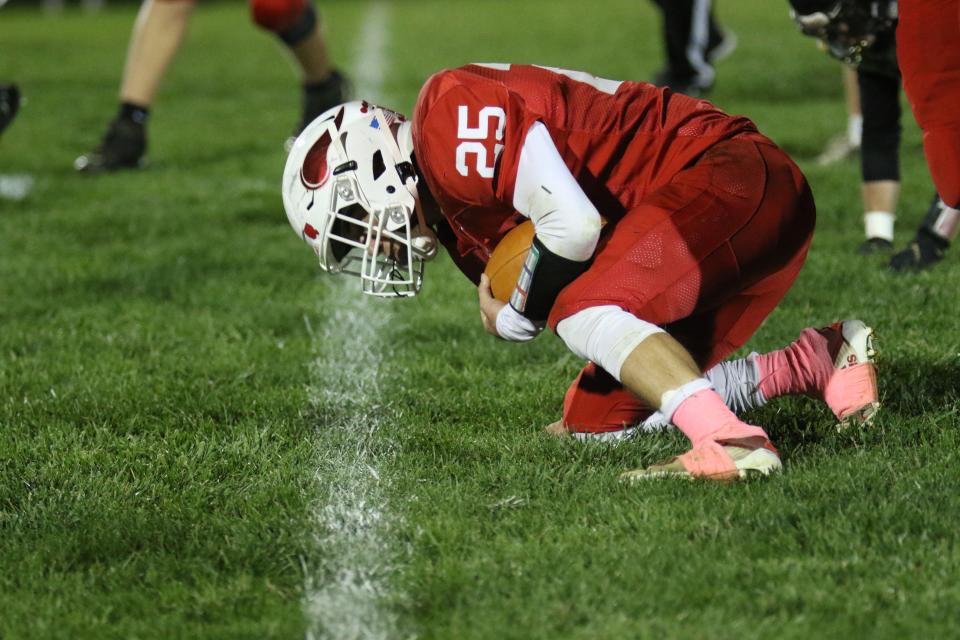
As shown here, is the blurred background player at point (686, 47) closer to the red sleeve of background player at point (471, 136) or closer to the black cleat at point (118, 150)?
the black cleat at point (118, 150)

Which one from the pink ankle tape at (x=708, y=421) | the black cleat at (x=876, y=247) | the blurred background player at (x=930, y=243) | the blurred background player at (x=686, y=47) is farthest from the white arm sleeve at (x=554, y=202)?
the blurred background player at (x=686, y=47)

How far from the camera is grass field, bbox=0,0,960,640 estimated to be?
2.31 metres

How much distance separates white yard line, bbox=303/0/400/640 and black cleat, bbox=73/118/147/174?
248 centimetres

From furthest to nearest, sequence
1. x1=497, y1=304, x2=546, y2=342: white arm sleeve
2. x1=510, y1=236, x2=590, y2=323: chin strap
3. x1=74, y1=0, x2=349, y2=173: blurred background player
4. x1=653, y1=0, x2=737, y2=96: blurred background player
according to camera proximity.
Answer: x1=653, y1=0, x2=737, y2=96: blurred background player
x1=74, y1=0, x2=349, y2=173: blurred background player
x1=497, y1=304, x2=546, y2=342: white arm sleeve
x1=510, y1=236, x2=590, y2=323: chin strap

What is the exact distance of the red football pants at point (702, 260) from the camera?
2910 millimetres

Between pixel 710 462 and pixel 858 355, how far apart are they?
2.31ft

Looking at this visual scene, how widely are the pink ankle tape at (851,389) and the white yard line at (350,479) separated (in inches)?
42.1

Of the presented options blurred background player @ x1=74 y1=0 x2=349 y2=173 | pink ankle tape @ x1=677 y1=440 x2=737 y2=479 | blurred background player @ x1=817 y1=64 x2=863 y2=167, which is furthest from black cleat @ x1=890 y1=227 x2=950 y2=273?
blurred background player @ x1=74 y1=0 x2=349 y2=173

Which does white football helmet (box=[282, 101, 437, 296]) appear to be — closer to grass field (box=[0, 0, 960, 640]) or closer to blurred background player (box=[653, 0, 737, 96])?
grass field (box=[0, 0, 960, 640])

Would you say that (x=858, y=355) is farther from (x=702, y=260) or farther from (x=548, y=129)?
(x=548, y=129)

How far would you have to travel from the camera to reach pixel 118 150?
7.04 m

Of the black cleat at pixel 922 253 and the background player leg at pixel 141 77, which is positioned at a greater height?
Result: the black cleat at pixel 922 253

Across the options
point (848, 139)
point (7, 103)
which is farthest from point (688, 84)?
point (7, 103)

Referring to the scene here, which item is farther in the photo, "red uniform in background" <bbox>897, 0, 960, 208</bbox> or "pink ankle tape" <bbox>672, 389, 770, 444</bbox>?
"red uniform in background" <bbox>897, 0, 960, 208</bbox>
